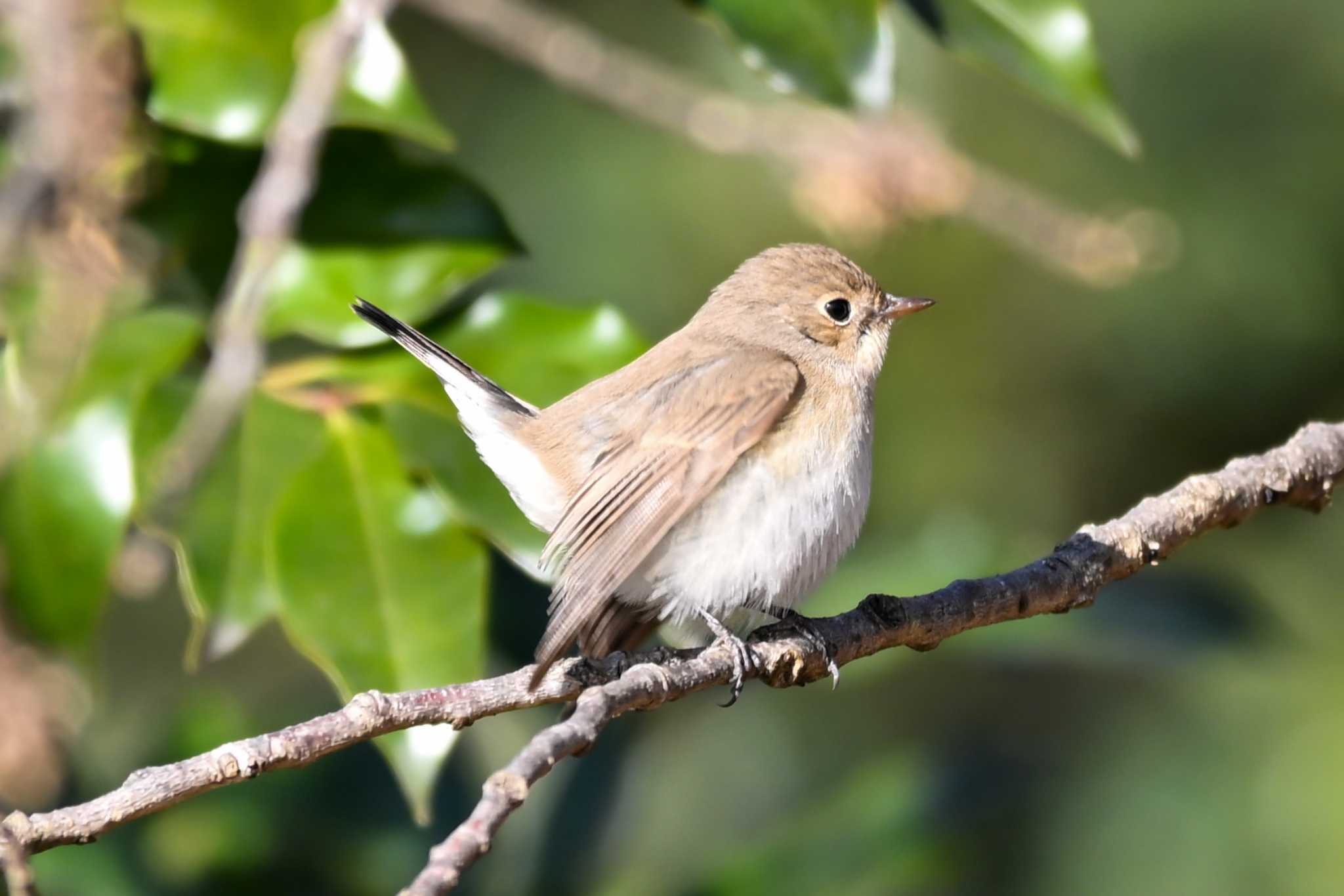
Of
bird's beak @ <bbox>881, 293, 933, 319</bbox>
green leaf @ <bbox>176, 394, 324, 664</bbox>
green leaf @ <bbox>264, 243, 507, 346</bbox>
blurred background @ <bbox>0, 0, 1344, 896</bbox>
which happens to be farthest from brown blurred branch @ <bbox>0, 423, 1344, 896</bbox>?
bird's beak @ <bbox>881, 293, 933, 319</bbox>

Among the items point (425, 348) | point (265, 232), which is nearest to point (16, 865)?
point (265, 232)

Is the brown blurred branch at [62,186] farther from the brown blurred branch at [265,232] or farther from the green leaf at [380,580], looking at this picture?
the green leaf at [380,580]

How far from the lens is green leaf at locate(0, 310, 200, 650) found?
244cm

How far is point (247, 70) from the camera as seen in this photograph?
2.58 metres

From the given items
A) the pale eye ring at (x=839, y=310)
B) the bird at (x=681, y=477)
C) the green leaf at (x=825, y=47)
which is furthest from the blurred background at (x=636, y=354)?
the pale eye ring at (x=839, y=310)

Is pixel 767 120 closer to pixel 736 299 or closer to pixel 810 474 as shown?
pixel 736 299

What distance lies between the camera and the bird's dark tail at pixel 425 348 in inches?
103

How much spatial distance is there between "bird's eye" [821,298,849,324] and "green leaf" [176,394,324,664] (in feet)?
4.11

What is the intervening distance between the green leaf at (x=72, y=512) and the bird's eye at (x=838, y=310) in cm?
146

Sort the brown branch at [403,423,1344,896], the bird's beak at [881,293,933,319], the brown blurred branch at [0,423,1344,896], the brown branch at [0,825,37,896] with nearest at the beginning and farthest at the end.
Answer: the brown branch at [0,825,37,896]
the brown blurred branch at [0,423,1344,896]
the brown branch at [403,423,1344,896]
the bird's beak at [881,293,933,319]

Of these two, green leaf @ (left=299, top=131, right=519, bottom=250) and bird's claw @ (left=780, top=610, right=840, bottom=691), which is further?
green leaf @ (left=299, top=131, right=519, bottom=250)

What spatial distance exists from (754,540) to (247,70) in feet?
3.89

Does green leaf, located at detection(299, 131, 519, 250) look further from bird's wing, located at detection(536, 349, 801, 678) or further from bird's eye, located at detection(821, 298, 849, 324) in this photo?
bird's eye, located at detection(821, 298, 849, 324)

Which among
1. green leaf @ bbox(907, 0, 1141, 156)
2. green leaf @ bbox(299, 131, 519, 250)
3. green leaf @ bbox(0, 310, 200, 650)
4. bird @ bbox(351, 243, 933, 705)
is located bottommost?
green leaf @ bbox(0, 310, 200, 650)
